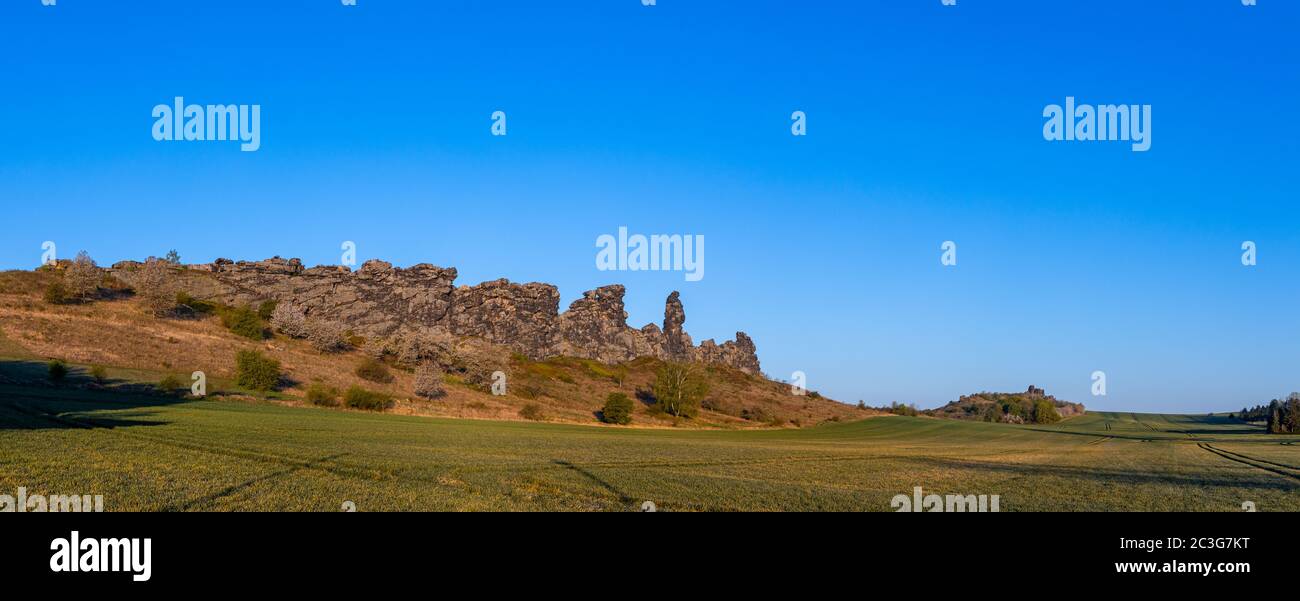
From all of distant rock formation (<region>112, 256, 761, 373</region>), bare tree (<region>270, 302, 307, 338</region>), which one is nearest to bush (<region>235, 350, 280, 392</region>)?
bare tree (<region>270, 302, 307, 338</region>)

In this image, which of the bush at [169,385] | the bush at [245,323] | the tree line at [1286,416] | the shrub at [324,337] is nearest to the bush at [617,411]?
the shrub at [324,337]

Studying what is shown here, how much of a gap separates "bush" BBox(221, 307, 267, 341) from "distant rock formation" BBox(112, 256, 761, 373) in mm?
37018

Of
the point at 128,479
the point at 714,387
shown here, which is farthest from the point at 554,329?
the point at 128,479

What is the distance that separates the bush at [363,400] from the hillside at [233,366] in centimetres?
224

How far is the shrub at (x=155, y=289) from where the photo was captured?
96.3 m

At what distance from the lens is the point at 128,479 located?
60.0ft

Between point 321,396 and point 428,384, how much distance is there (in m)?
14.9

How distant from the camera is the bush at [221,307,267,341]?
95.6m

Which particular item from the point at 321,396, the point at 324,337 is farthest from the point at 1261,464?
the point at 324,337

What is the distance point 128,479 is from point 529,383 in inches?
3454

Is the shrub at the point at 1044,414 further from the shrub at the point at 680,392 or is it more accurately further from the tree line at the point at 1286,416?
the shrub at the point at 680,392

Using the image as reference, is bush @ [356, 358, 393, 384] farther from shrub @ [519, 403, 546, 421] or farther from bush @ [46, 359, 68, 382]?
bush @ [46, 359, 68, 382]
